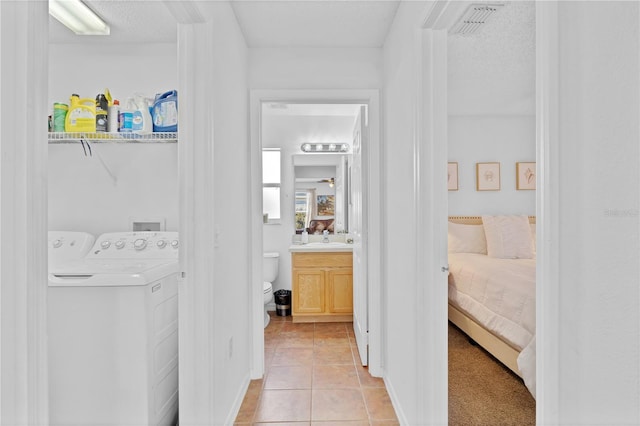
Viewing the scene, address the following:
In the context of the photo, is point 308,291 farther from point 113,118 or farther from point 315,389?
point 113,118

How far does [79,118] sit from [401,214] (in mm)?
1958

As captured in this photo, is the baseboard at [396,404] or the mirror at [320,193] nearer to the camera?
the baseboard at [396,404]

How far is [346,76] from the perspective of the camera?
8.46 feet

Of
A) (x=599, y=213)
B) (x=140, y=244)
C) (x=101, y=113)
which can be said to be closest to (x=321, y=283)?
(x=140, y=244)

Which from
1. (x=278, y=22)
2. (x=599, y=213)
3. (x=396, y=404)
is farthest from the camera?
(x=278, y=22)

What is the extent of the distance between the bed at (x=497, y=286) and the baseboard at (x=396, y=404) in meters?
0.73

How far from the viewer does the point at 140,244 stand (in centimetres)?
214

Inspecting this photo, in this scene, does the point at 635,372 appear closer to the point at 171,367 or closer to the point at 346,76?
the point at 171,367

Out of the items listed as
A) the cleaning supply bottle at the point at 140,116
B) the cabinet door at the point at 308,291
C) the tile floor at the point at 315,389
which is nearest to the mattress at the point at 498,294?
the tile floor at the point at 315,389

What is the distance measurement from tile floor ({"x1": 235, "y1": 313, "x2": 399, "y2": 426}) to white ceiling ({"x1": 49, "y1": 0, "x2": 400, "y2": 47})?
241 cm

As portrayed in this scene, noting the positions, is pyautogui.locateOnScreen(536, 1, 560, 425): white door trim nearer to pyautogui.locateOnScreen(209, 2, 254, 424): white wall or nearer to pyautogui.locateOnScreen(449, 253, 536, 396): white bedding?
pyautogui.locateOnScreen(209, 2, 254, 424): white wall

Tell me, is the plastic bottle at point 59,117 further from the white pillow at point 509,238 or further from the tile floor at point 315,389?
the white pillow at point 509,238

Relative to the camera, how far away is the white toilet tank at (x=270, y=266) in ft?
12.7

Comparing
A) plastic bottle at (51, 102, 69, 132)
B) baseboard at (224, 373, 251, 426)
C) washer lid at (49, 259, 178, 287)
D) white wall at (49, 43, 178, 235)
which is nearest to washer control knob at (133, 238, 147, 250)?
white wall at (49, 43, 178, 235)
